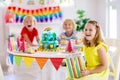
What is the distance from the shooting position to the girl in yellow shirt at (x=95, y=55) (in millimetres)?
1968

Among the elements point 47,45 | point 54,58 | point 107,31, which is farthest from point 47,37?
point 107,31

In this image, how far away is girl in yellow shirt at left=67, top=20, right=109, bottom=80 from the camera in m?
1.97

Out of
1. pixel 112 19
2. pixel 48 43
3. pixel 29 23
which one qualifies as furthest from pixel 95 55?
pixel 112 19

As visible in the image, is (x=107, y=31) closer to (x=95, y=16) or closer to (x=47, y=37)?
(x=95, y=16)

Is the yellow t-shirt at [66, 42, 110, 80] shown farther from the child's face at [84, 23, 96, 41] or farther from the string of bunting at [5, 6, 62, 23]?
the string of bunting at [5, 6, 62, 23]

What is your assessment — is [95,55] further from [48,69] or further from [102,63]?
[48,69]

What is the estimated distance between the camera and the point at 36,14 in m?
5.09

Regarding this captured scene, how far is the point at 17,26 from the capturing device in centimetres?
510

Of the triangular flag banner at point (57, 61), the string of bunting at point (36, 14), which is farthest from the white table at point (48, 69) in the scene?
the string of bunting at point (36, 14)

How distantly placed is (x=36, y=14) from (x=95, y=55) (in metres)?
3.26

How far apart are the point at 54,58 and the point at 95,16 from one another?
2999 mm

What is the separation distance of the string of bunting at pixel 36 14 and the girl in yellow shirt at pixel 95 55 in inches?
118

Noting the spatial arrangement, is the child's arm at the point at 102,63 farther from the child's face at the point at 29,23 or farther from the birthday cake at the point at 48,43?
the child's face at the point at 29,23

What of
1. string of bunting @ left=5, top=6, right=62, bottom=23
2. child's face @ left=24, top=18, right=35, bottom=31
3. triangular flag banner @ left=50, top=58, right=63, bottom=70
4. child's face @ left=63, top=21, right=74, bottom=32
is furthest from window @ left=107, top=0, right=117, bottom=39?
triangular flag banner @ left=50, top=58, right=63, bottom=70
